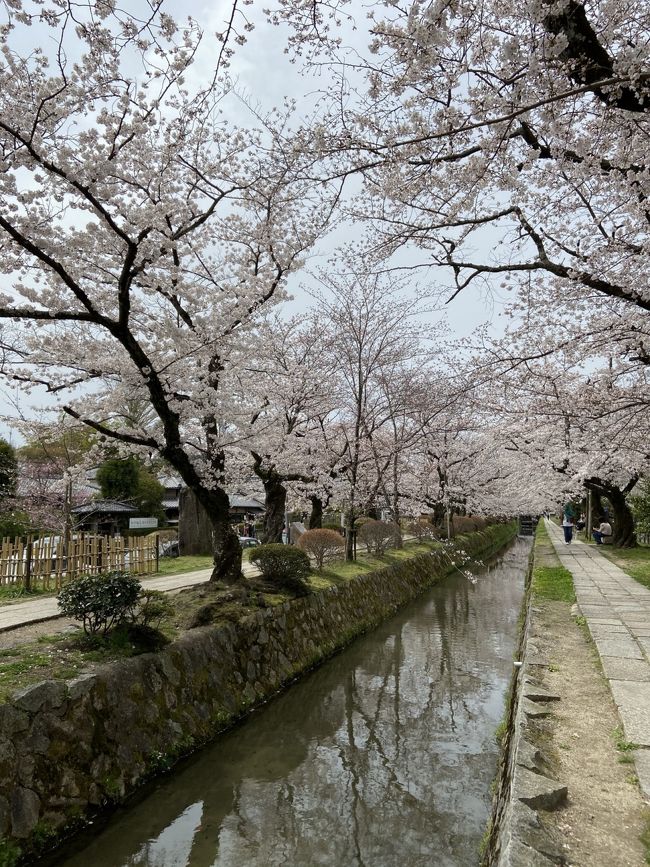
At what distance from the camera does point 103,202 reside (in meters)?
6.54

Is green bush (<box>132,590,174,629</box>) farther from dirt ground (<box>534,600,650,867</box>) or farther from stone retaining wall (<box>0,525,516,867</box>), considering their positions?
dirt ground (<box>534,600,650,867</box>)

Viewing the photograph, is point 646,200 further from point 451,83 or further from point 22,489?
point 22,489

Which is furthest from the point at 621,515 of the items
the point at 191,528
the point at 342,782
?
the point at 342,782

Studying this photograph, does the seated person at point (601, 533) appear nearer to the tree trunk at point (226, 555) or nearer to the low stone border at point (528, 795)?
the tree trunk at point (226, 555)

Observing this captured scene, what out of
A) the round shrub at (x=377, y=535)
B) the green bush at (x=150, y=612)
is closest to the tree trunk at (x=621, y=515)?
the round shrub at (x=377, y=535)

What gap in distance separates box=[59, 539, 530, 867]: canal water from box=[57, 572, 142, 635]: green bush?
1.82 meters

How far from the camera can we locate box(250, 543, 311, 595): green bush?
33.4 ft

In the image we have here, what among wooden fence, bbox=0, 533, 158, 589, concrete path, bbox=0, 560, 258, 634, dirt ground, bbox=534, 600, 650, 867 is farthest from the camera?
wooden fence, bbox=0, 533, 158, 589

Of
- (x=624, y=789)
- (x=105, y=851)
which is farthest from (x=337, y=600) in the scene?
(x=624, y=789)

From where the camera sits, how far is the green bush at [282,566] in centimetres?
1019

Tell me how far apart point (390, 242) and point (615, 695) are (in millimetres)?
5025

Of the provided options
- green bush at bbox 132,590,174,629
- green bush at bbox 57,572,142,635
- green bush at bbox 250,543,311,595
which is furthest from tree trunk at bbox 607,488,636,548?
green bush at bbox 57,572,142,635

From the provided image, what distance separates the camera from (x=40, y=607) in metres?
9.17

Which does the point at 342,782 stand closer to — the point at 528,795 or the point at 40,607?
the point at 528,795
